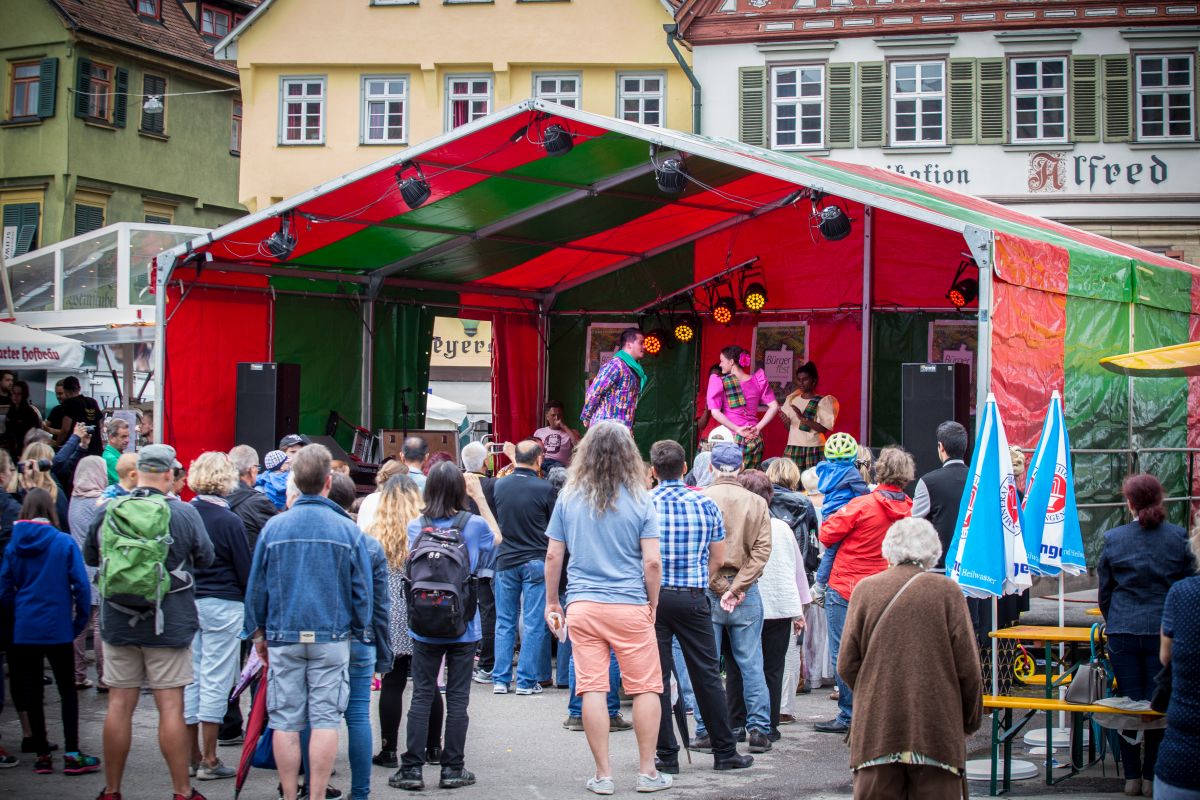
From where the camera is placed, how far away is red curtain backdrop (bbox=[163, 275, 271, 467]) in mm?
13023

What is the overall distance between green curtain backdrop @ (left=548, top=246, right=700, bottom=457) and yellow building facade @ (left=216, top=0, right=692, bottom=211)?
32.3 feet

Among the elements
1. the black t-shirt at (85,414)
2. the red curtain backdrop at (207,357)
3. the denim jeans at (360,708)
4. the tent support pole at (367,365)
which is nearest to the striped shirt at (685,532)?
the denim jeans at (360,708)

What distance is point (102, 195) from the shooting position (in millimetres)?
29922

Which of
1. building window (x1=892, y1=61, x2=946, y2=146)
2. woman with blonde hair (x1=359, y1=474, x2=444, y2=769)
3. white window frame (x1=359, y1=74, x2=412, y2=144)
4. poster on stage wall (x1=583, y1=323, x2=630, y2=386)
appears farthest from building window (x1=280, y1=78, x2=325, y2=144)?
woman with blonde hair (x1=359, y1=474, x2=444, y2=769)

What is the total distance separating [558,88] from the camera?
86.9 ft

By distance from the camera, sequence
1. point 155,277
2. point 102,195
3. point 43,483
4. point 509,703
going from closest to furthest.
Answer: point 43,483, point 509,703, point 155,277, point 102,195

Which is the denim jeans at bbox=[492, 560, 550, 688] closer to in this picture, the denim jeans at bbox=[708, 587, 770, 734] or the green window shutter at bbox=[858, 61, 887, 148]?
the denim jeans at bbox=[708, 587, 770, 734]

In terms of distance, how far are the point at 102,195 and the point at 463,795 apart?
86.1 ft

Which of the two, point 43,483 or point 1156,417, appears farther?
point 1156,417

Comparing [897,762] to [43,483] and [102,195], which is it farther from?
[102,195]

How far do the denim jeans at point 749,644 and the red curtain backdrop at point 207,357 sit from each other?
286 inches

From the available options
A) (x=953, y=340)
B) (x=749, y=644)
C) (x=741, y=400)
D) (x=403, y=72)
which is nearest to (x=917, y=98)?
(x=953, y=340)

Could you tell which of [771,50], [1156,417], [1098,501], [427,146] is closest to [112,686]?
[427,146]

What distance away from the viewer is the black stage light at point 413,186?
11734 millimetres
